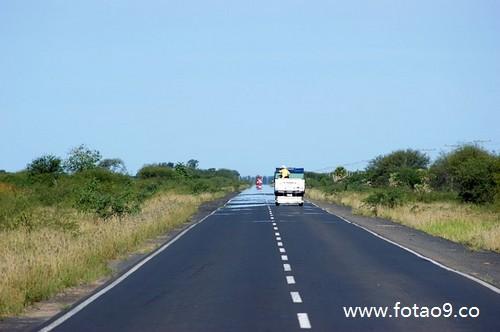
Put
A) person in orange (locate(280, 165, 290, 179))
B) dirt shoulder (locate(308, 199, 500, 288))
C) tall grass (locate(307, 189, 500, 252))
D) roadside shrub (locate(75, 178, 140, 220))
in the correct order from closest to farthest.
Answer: dirt shoulder (locate(308, 199, 500, 288))
tall grass (locate(307, 189, 500, 252))
roadside shrub (locate(75, 178, 140, 220))
person in orange (locate(280, 165, 290, 179))

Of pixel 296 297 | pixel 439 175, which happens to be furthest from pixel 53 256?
pixel 439 175

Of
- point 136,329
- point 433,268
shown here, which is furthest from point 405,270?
point 136,329

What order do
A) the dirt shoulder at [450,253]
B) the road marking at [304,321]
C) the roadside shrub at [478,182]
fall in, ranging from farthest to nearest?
the roadside shrub at [478,182] → the dirt shoulder at [450,253] → the road marking at [304,321]

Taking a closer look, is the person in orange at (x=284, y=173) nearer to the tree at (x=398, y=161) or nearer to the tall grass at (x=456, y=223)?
the tall grass at (x=456, y=223)

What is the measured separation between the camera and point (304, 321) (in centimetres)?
1117

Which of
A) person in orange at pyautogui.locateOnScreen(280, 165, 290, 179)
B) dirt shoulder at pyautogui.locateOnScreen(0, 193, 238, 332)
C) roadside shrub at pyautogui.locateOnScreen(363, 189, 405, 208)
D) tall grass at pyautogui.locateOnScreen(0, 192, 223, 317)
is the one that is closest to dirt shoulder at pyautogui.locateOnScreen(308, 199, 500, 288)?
dirt shoulder at pyautogui.locateOnScreen(0, 193, 238, 332)

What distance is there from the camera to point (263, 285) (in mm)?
15398

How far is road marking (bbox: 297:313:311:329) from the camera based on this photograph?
424 inches

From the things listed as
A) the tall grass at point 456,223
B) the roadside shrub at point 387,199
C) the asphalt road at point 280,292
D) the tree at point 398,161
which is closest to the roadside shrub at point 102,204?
the asphalt road at point 280,292

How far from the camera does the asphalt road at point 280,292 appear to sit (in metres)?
11.1

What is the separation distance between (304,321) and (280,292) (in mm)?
3188

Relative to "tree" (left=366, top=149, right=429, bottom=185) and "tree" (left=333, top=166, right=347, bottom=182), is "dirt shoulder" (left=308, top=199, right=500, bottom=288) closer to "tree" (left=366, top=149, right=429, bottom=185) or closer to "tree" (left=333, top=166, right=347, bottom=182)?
"tree" (left=366, top=149, right=429, bottom=185)

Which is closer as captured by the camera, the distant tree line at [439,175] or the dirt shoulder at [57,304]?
the dirt shoulder at [57,304]

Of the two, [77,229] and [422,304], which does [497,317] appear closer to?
[422,304]
